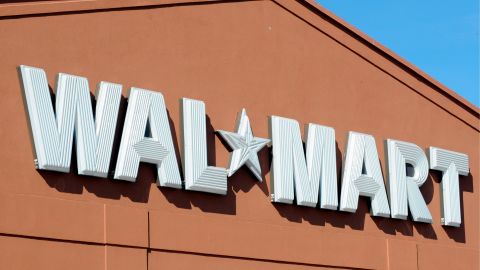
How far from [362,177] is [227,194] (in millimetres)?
2983

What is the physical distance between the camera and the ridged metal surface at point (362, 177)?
1922 centimetres

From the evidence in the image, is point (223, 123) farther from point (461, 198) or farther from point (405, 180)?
point (461, 198)

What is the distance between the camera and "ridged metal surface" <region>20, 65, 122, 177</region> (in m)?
15.5

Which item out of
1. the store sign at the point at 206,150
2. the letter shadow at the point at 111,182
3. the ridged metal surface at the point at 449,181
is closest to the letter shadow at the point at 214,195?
the store sign at the point at 206,150

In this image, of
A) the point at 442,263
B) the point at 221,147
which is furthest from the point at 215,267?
the point at 442,263

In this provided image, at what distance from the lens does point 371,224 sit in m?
19.8

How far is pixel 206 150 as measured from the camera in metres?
17.3

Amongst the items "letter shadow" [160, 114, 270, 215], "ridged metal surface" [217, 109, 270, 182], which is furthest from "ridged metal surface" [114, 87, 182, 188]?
"ridged metal surface" [217, 109, 270, 182]

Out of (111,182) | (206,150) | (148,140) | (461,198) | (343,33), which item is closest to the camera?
(111,182)

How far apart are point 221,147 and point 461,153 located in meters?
6.24

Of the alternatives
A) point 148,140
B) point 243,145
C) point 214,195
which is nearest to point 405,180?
point 243,145

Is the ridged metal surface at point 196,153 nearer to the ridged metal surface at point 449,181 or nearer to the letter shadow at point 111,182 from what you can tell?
the letter shadow at point 111,182

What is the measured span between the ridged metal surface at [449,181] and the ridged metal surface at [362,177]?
171 centimetres

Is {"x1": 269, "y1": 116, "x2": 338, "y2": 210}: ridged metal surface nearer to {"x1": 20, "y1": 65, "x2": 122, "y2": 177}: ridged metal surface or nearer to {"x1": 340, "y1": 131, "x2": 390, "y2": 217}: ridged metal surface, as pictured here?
{"x1": 340, "y1": 131, "x2": 390, "y2": 217}: ridged metal surface
